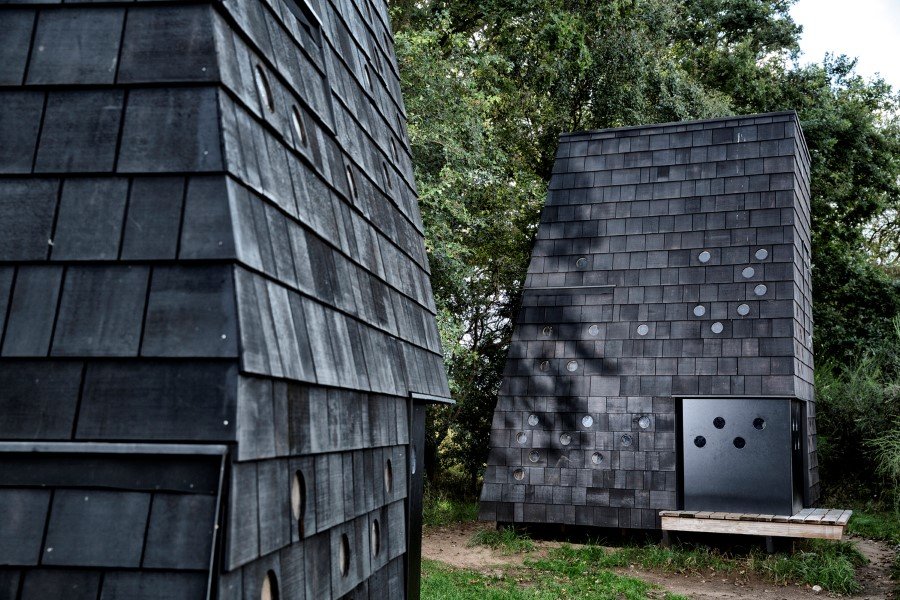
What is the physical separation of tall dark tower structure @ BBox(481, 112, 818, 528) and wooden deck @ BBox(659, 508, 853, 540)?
340mm

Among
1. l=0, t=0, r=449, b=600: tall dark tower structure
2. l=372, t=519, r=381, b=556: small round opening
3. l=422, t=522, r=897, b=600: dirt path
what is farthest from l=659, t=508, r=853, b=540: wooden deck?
l=0, t=0, r=449, b=600: tall dark tower structure

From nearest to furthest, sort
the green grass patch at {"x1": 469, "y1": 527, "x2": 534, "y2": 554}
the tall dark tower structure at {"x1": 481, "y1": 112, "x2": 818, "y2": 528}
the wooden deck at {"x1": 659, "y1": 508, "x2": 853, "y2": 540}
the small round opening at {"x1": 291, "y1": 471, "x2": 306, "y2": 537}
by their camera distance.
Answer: the small round opening at {"x1": 291, "y1": 471, "x2": 306, "y2": 537}, the wooden deck at {"x1": 659, "y1": 508, "x2": 853, "y2": 540}, the tall dark tower structure at {"x1": 481, "y1": 112, "x2": 818, "y2": 528}, the green grass patch at {"x1": 469, "y1": 527, "x2": 534, "y2": 554}

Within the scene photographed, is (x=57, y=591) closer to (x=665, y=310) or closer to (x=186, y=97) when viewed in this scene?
(x=186, y=97)

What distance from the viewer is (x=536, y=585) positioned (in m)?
8.83

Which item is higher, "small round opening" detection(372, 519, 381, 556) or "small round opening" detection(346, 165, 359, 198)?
"small round opening" detection(346, 165, 359, 198)

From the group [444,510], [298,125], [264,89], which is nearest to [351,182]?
Result: [298,125]

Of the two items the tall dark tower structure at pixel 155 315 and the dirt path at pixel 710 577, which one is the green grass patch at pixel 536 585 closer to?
the dirt path at pixel 710 577

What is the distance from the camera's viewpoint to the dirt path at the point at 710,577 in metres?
8.64

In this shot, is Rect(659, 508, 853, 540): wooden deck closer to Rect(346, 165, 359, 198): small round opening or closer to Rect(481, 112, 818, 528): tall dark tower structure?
Rect(481, 112, 818, 528): tall dark tower structure

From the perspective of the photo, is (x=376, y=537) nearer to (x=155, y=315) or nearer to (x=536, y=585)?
(x=155, y=315)

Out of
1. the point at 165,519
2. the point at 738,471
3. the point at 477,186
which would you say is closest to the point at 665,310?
the point at 738,471

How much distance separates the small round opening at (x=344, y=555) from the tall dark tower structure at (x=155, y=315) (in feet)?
0.92

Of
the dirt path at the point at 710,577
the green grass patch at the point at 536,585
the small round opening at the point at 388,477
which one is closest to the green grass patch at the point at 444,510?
the dirt path at the point at 710,577

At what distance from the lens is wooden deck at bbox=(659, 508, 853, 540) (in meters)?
9.37
